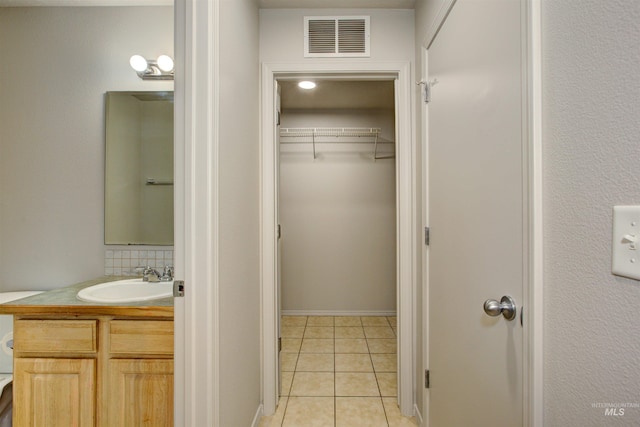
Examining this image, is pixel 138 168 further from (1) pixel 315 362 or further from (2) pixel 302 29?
(1) pixel 315 362

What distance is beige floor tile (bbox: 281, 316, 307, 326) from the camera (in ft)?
10.8

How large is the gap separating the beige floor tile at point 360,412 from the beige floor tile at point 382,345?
2.31 feet

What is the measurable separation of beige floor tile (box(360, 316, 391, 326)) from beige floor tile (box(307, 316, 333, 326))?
362mm

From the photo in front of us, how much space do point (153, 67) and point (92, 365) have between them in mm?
1658

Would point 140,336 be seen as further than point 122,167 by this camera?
No

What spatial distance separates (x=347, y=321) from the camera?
334cm

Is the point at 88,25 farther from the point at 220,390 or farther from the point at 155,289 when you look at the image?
the point at 220,390

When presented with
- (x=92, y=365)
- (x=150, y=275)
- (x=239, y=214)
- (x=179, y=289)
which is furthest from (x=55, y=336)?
(x=239, y=214)

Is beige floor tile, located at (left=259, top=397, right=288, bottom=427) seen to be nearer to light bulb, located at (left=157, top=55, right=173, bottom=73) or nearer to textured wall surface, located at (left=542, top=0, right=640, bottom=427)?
textured wall surface, located at (left=542, top=0, right=640, bottom=427)

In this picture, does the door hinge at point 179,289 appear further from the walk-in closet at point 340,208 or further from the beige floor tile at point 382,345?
the walk-in closet at point 340,208

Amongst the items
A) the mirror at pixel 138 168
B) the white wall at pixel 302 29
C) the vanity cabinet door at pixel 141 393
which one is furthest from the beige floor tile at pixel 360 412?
the white wall at pixel 302 29

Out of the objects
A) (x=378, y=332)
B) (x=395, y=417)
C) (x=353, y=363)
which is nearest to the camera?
(x=395, y=417)

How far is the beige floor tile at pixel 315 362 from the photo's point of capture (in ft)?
7.63

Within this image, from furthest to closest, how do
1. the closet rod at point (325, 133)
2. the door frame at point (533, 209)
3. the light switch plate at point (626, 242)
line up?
the closet rod at point (325, 133) → the door frame at point (533, 209) → the light switch plate at point (626, 242)
